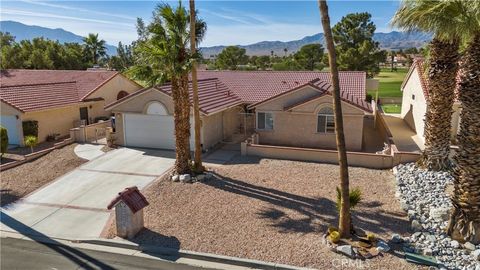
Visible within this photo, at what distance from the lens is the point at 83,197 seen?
634 inches

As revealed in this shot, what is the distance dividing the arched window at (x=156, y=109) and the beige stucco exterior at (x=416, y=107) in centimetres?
1705

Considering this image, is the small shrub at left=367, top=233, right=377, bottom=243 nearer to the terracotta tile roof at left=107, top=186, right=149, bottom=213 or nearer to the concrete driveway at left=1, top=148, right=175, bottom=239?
the terracotta tile roof at left=107, top=186, right=149, bottom=213

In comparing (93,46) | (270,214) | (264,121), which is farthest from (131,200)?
(93,46)

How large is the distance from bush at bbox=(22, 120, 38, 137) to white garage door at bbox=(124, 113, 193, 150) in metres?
6.52

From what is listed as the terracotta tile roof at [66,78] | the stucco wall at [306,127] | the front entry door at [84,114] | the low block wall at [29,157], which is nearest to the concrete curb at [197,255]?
the low block wall at [29,157]

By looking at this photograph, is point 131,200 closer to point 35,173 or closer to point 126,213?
point 126,213

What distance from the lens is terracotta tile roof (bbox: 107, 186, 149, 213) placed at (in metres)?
12.3

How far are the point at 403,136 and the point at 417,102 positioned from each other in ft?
9.45

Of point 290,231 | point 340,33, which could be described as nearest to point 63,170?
point 290,231

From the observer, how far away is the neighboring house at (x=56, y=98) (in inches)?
990

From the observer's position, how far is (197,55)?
1700cm

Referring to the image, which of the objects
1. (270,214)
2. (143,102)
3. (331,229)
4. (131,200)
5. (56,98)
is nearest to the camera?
(331,229)

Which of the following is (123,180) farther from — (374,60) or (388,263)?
(374,60)

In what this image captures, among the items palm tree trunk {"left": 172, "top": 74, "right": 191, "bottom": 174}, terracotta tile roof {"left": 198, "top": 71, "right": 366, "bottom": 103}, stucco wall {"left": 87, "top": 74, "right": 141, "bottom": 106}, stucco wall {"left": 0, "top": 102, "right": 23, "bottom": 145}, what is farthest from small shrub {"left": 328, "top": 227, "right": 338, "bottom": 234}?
stucco wall {"left": 87, "top": 74, "right": 141, "bottom": 106}
